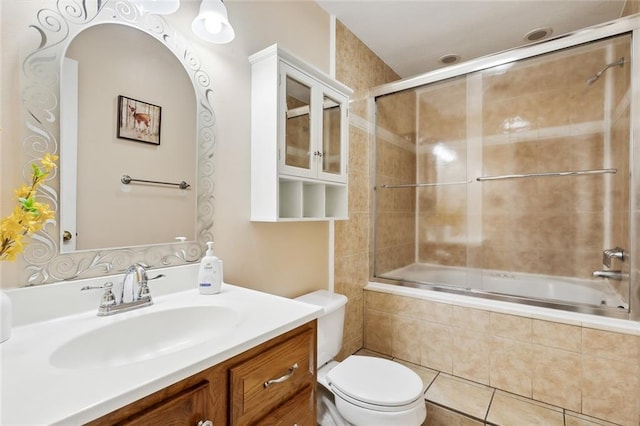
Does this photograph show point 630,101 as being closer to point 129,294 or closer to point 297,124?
point 297,124

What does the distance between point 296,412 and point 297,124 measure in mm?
1153

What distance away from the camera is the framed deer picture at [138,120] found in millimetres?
988

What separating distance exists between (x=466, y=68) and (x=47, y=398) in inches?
96.5

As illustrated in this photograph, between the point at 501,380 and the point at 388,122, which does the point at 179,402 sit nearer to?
the point at 501,380

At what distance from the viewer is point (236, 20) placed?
135cm

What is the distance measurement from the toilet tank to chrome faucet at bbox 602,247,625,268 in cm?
155

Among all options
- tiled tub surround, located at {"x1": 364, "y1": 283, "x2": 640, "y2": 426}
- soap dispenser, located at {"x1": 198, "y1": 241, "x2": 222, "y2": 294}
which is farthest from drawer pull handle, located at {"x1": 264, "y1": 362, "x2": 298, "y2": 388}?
tiled tub surround, located at {"x1": 364, "y1": 283, "x2": 640, "y2": 426}

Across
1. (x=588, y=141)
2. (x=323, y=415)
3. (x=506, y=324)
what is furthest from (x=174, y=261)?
(x=588, y=141)

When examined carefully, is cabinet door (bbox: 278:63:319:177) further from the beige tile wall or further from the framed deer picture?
the beige tile wall

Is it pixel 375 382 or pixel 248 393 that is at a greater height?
pixel 248 393

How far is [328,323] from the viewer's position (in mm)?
1571

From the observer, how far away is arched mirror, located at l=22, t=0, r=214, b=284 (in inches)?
33.2

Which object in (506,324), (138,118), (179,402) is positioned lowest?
(506,324)

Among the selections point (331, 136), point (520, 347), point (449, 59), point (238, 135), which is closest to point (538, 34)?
point (449, 59)
